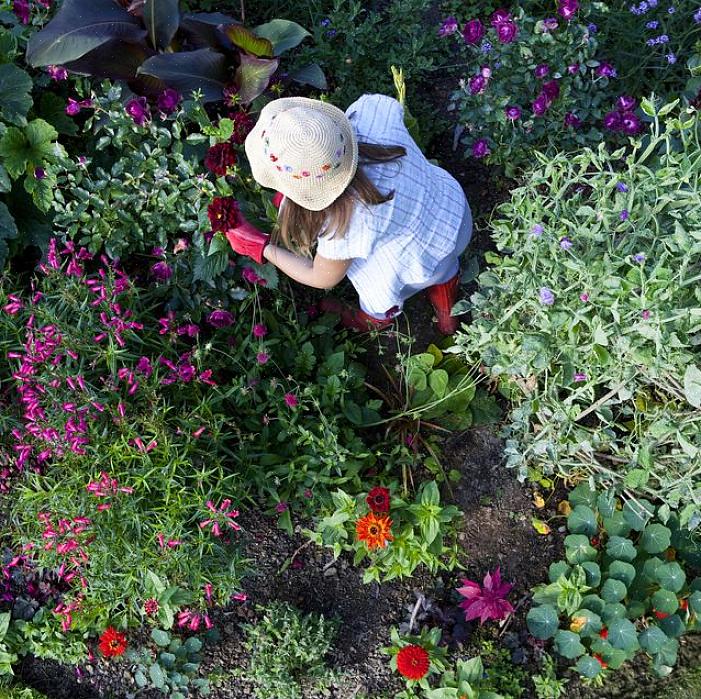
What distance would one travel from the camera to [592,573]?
245 cm

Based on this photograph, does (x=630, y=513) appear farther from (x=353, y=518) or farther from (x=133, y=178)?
(x=133, y=178)

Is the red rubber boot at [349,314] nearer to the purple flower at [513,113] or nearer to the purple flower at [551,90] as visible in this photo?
the purple flower at [513,113]

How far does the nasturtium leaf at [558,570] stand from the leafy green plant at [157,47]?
1.95 m

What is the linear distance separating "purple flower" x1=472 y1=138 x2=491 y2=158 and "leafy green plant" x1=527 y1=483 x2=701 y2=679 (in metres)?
1.31

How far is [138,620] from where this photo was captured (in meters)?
2.41

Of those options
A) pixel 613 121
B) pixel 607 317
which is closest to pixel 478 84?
pixel 613 121

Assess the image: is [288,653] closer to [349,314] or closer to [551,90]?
[349,314]

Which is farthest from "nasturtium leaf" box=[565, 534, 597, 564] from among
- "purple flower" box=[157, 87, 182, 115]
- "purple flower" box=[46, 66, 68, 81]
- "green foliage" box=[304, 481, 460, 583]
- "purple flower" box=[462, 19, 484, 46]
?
"purple flower" box=[46, 66, 68, 81]

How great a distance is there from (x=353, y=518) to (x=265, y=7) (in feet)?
7.54

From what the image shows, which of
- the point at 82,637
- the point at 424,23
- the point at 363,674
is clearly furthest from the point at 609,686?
the point at 424,23

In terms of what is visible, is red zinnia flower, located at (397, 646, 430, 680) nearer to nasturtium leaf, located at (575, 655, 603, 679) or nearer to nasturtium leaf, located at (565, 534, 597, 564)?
nasturtium leaf, located at (575, 655, 603, 679)

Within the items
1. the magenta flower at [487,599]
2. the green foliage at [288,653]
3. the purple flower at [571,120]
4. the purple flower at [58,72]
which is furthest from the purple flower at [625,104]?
the green foliage at [288,653]

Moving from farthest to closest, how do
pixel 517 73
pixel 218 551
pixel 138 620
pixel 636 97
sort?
pixel 636 97 < pixel 517 73 < pixel 138 620 < pixel 218 551

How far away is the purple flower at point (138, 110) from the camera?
7.73 feet
